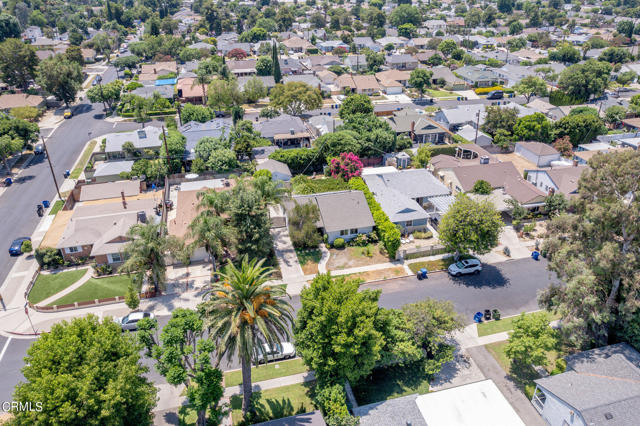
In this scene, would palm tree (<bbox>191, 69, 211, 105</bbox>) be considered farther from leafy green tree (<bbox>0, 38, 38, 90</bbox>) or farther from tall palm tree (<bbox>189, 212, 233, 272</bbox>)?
tall palm tree (<bbox>189, 212, 233, 272</bbox>)

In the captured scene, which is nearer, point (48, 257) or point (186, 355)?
point (186, 355)

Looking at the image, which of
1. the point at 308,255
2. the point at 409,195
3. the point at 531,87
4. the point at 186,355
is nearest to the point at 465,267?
the point at 409,195

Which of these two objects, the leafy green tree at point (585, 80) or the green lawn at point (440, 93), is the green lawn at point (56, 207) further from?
the leafy green tree at point (585, 80)

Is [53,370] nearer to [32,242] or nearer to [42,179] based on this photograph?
[32,242]

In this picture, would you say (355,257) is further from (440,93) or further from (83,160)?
(440,93)

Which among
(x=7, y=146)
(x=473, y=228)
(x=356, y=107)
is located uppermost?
(x=7, y=146)

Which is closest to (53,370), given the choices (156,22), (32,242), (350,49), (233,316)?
(233,316)
